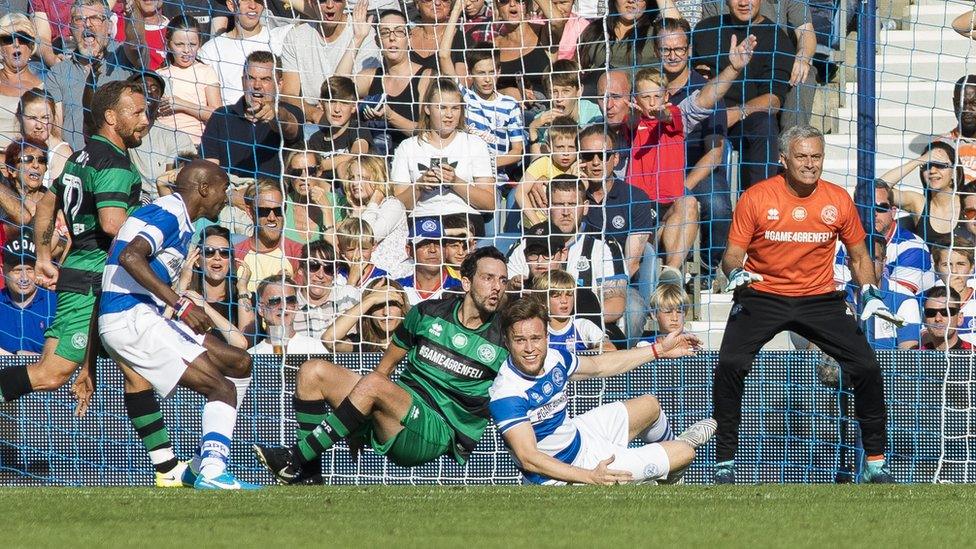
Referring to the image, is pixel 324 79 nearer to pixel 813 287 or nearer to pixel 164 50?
pixel 164 50

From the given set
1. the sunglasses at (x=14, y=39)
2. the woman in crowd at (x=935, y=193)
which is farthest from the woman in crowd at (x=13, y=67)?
the woman in crowd at (x=935, y=193)

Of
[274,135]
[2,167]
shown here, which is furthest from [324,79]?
[2,167]

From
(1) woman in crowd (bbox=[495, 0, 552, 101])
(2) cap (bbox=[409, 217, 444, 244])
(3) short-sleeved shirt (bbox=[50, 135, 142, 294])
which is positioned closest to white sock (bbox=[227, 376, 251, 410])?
(3) short-sleeved shirt (bbox=[50, 135, 142, 294])

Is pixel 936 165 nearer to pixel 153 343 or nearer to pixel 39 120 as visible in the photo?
pixel 153 343

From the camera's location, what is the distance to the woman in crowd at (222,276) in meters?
10.1

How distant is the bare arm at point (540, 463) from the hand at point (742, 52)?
355 centimetres

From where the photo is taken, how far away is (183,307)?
22.8ft

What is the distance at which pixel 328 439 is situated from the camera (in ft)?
25.7

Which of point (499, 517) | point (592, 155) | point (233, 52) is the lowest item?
point (499, 517)

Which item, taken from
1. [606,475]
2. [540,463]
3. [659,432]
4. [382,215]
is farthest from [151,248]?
[382,215]

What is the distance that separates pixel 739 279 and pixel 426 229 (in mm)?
3197

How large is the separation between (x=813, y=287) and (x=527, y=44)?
Result: 11.8 ft

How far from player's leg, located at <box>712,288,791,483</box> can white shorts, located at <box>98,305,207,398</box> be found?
2.82m

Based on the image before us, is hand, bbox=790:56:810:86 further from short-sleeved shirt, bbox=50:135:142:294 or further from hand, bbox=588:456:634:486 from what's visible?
short-sleeved shirt, bbox=50:135:142:294
